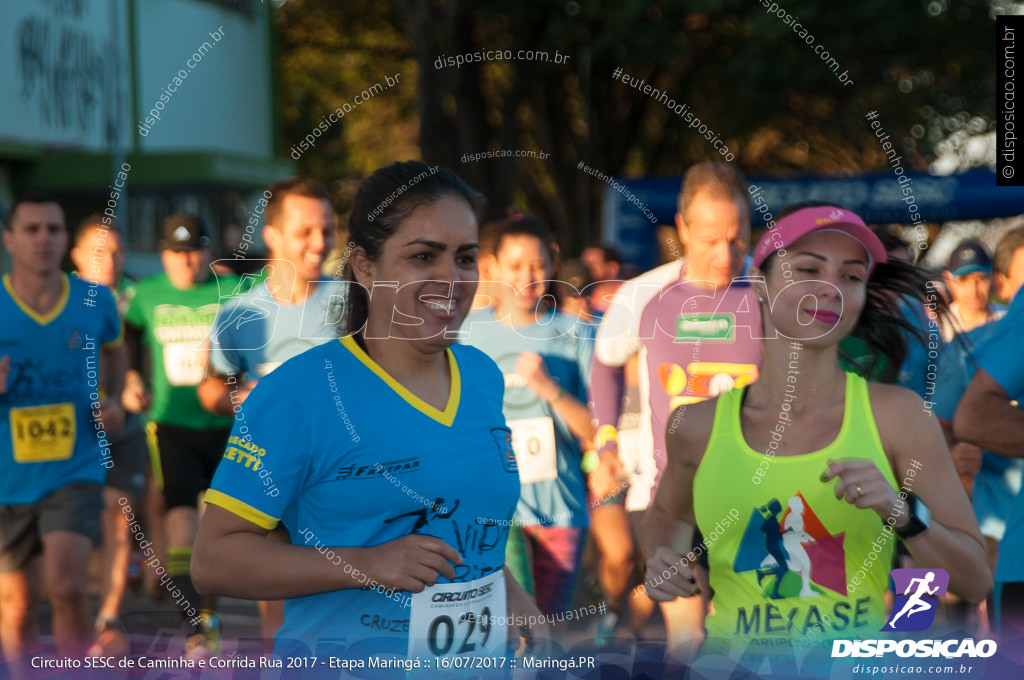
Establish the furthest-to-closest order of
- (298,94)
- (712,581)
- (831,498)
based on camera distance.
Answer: (298,94)
(712,581)
(831,498)

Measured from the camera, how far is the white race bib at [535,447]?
5004mm

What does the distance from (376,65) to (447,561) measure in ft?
64.0

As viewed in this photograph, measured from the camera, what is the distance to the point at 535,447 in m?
5.01

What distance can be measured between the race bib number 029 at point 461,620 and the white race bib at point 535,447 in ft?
7.53

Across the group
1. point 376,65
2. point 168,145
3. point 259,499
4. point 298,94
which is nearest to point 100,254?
point 259,499

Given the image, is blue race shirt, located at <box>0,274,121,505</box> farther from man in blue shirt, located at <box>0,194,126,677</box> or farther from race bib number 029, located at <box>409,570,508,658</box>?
race bib number 029, located at <box>409,570,508,658</box>

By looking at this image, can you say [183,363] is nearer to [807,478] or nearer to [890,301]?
[890,301]

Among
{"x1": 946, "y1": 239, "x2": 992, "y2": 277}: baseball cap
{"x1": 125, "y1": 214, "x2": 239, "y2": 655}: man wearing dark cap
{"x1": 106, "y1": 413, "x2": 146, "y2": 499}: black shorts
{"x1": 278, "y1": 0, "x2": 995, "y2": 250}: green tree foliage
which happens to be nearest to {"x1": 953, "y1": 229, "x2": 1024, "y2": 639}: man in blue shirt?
{"x1": 946, "y1": 239, "x2": 992, "y2": 277}: baseball cap

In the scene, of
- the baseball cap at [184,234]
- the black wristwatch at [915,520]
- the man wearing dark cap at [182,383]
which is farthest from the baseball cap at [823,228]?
the baseball cap at [184,234]

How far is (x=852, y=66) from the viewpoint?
50.5 ft

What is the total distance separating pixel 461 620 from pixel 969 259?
4790mm

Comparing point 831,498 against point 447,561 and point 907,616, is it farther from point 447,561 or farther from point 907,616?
point 447,561

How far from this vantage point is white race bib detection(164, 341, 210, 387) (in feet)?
19.5

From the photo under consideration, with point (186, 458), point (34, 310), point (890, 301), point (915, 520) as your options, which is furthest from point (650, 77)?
point (915, 520)
